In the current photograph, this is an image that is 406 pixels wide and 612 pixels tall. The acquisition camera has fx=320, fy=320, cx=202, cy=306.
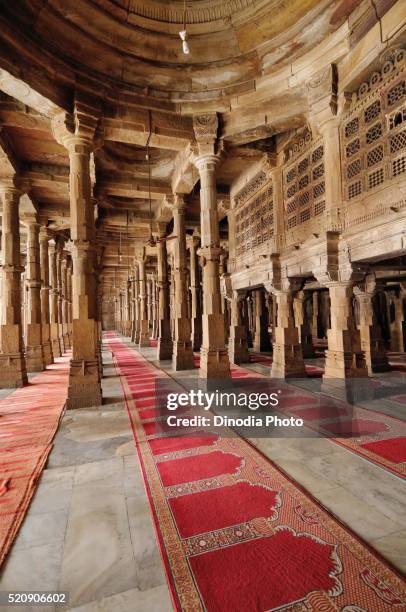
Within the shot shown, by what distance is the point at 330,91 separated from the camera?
20.5 ft

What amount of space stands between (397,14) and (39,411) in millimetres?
8979

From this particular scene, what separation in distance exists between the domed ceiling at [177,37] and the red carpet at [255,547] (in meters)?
7.42

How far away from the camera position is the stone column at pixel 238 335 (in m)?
11.5

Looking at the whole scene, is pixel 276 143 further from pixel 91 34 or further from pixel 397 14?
pixel 91 34

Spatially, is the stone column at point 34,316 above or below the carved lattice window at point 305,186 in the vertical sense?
below

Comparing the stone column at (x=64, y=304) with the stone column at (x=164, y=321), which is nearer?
the stone column at (x=164, y=321)

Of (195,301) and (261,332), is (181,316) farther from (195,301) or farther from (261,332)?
(261,332)

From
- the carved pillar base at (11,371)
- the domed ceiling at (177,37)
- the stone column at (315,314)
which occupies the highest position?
the domed ceiling at (177,37)

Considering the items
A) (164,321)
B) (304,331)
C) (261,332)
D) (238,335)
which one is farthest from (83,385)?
(261,332)

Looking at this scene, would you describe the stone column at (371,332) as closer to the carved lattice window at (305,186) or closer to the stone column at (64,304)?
the carved lattice window at (305,186)

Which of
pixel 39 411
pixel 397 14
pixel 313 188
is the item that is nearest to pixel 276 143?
pixel 313 188

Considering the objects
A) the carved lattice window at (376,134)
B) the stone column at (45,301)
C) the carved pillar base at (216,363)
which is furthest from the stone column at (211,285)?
the stone column at (45,301)

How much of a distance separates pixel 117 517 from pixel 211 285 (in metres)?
5.74

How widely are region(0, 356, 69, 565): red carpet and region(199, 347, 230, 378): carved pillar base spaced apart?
3.30 metres
